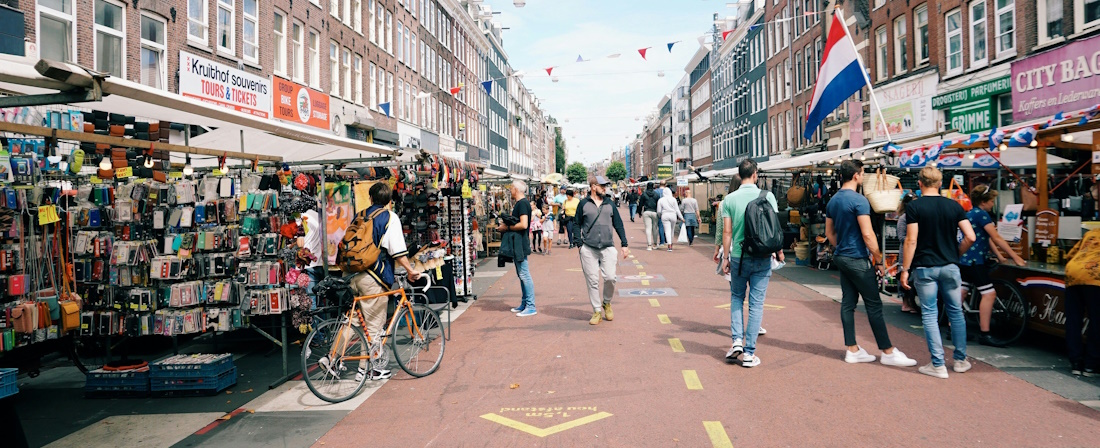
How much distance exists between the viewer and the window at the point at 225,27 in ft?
62.4

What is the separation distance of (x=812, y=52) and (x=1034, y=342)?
30.4 metres

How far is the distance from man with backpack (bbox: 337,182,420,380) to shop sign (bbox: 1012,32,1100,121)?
1567cm

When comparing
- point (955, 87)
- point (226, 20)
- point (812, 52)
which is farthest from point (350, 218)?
point (812, 52)

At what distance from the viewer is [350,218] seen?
8.05m

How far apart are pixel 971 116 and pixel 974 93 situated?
2.27 ft

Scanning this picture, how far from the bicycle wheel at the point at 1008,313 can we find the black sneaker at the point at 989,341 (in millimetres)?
83

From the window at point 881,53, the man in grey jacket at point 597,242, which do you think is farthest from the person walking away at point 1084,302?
the window at point 881,53

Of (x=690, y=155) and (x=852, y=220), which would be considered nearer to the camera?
(x=852, y=220)

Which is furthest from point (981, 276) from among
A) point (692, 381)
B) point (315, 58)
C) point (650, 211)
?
point (315, 58)

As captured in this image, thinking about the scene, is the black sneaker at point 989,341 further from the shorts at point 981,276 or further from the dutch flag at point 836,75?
the dutch flag at point 836,75

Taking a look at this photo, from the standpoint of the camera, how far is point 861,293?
259 inches

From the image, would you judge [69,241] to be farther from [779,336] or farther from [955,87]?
[955,87]

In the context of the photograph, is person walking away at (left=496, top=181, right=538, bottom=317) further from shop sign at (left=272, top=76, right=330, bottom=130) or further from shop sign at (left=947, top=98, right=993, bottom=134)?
shop sign at (left=947, top=98, right=993, bottom=134)

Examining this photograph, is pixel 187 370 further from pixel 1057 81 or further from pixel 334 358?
pixel 1057 81
